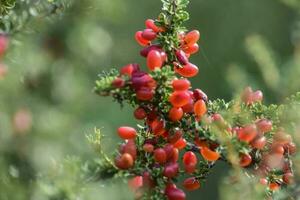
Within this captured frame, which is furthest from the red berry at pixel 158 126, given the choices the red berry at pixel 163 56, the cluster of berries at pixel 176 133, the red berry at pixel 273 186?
the red berry at pixel 273 186

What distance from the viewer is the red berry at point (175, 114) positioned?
3.49ft

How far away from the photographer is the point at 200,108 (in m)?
1.08

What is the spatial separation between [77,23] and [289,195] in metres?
0.45

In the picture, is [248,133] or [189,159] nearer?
[248,133]

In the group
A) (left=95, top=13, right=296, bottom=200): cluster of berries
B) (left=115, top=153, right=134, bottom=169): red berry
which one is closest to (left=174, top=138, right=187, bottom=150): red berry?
(left=95, top=13, right=296, bottom=200): cluster of berries

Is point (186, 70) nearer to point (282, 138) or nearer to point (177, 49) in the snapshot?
point (177, 49)

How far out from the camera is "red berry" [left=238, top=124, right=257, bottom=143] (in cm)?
100

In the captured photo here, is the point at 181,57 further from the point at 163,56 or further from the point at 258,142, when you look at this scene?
the point at 258,142

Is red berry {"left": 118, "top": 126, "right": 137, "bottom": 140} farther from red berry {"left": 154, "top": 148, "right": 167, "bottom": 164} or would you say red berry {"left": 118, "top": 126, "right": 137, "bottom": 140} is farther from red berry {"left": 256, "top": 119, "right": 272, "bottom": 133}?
red berry {"left": 256, "top": 119, "right": 272, "bottom": 133}

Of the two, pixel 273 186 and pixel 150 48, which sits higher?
pixel 150 48

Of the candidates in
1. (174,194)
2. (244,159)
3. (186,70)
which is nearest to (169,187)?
(174,194)

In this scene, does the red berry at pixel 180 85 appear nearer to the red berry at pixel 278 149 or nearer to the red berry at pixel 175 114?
the red berry at pixel 175 114

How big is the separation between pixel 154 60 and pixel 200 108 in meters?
0.11

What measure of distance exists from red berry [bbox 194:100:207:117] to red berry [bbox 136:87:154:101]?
3.5 inches
